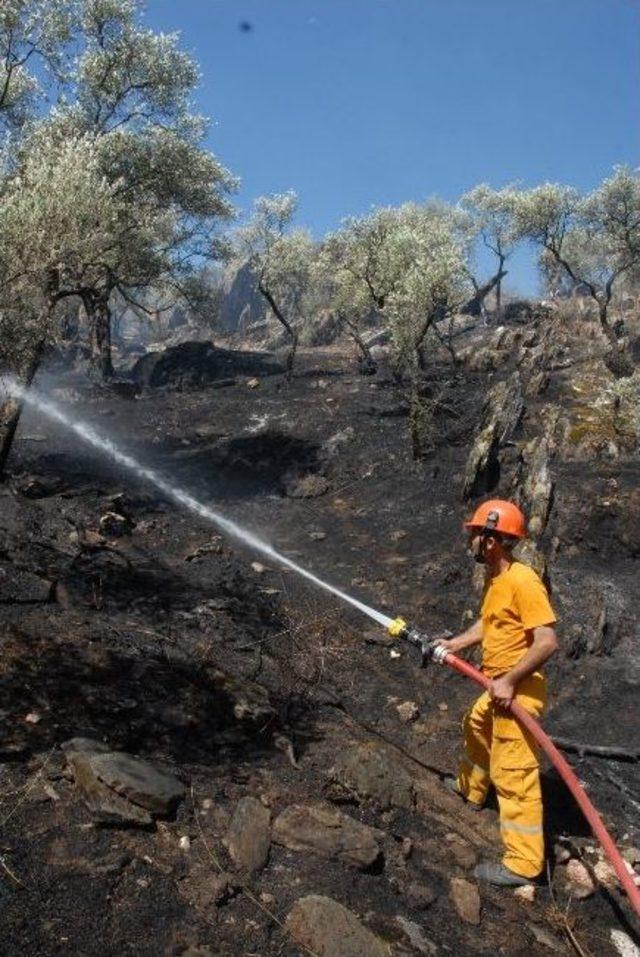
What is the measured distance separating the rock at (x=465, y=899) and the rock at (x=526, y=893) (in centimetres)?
35

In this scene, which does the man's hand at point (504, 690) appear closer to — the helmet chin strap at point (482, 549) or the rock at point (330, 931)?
the helmet chin strap at point (482, 549)

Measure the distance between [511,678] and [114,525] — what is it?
8905mm

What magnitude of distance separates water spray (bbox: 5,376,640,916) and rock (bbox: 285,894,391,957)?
1.58m

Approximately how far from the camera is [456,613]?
10375 millimetres

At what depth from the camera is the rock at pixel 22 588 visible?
7582 mm

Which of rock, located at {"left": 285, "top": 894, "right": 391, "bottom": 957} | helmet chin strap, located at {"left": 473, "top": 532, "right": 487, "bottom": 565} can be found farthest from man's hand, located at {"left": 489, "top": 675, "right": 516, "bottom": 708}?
rock, located at {"left": 285, "top": 894, "right": 391, "bottom": 957}

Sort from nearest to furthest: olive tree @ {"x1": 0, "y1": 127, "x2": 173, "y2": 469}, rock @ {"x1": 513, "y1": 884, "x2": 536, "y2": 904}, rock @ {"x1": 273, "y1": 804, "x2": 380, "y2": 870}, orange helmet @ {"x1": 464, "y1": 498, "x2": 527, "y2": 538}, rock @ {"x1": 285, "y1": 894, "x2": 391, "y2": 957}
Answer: rock @ {"x1": 285, "y1": 894, "x2": 391, "y2": 957}
rock @ {"x1": 273, "y1": 804, "x2": 380, "y2": 870}
rock @ {"x1": 513, "y1": 884, "x2": 536, "y2": 904}
orange helmet @ {"x1": 464, "y1": 498, "x2": 527, "y2": 538}
olive tree @ {"x1": 0, "y1": 127, "x2": 173, "y2": 469}

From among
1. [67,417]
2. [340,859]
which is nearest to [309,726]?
[340,859]

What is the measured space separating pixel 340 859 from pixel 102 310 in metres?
25.0

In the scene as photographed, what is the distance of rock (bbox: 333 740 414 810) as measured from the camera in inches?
219

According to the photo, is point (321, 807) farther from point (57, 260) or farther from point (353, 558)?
point (57, 260)

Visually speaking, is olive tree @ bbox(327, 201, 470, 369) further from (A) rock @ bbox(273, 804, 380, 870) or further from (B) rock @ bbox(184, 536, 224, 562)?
(A) rock @ bbox(273, 804, 380, 870)

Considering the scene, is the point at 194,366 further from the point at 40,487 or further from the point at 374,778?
the point at 374,778

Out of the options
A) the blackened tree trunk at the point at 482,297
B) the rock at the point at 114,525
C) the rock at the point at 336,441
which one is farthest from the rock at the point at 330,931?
the blackened tree trunk at the point at 482,297
